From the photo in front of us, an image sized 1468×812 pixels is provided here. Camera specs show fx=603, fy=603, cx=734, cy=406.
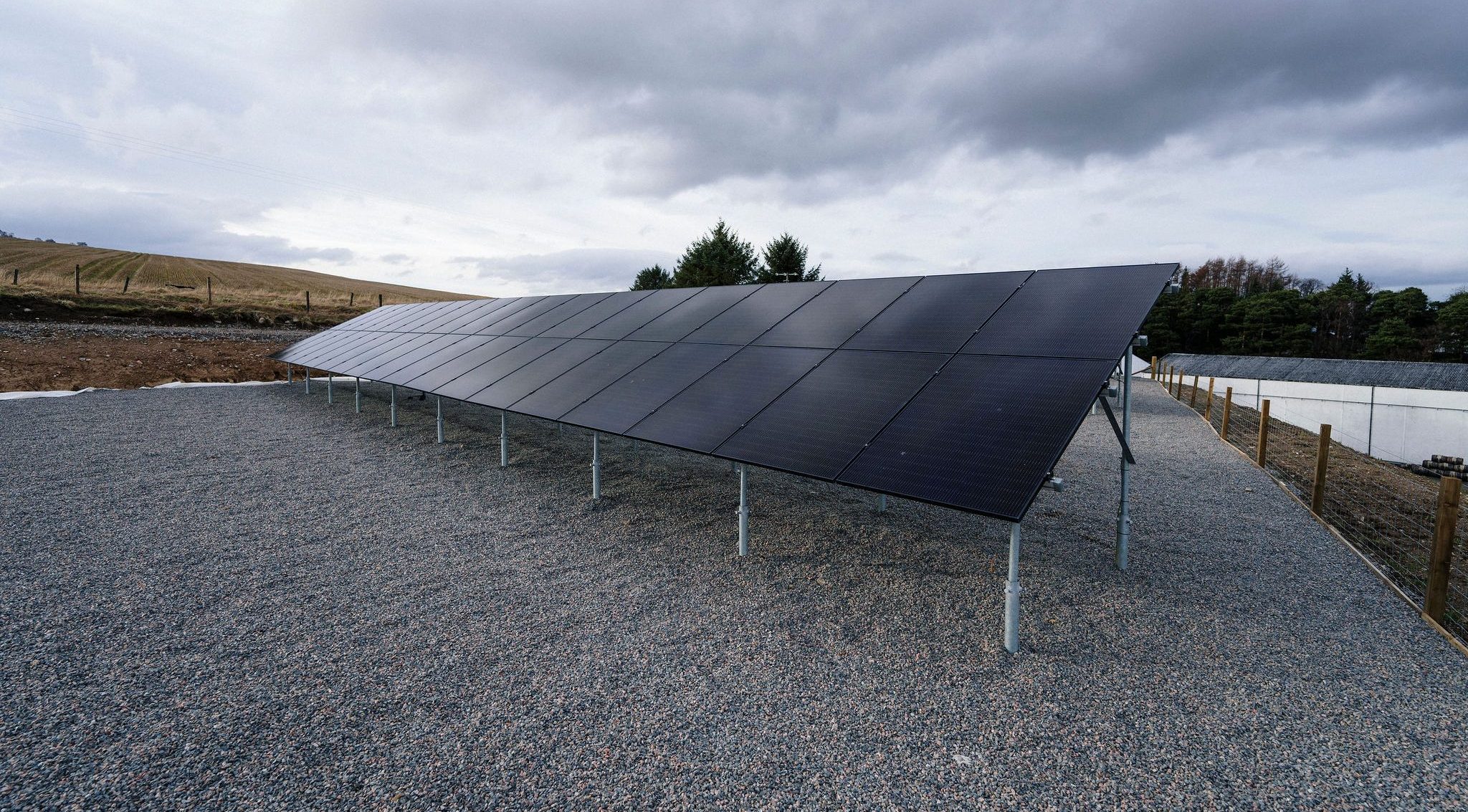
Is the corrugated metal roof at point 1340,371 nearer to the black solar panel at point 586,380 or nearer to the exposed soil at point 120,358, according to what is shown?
the black solar panel at point 586,380

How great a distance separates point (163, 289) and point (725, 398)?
167ft

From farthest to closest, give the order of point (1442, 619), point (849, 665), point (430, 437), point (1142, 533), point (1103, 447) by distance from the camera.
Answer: point (1103, 447), point (430, 437), point (1142, 533), point (1442, 619), point (849, 665)

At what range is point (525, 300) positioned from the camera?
48.3 ft

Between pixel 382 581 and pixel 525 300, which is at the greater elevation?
pixel 525 300

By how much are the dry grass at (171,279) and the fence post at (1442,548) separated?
155 feet

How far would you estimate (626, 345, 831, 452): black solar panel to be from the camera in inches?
221

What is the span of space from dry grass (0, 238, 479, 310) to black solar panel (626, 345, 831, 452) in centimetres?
4156

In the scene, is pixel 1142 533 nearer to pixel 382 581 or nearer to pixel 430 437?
pixel 382 581

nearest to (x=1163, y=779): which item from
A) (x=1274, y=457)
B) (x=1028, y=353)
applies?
(x=1028, y=353)

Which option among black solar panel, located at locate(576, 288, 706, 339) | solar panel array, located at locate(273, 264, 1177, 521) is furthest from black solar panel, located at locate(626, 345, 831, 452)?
black solar panel, located at locate(576, 288, 706, 339)

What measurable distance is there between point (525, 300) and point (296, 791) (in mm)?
13013

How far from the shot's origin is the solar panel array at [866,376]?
13.8 ft

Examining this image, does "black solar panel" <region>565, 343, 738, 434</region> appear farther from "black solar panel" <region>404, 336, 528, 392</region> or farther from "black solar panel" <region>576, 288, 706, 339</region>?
"black solar panel" <region>404, 336, 528, 392</region>

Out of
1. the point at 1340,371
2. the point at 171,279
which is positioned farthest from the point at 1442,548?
the point at 171,279
